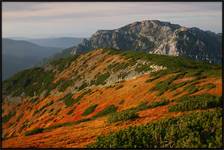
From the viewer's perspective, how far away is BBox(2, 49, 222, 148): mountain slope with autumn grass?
879 inches

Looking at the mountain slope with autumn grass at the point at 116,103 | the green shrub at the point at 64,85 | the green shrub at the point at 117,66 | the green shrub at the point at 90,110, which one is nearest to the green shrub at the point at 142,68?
the mountain slope with autumn grass at the point at 116,103

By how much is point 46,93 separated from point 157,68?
178 ft

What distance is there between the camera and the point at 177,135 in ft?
69.9

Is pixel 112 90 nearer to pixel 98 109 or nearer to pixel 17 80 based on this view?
pixel 98 109

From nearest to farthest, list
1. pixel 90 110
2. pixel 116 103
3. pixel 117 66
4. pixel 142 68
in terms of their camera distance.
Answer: pixel 116 103, pixel 90 110, pixel 142 68, pixel 117 66

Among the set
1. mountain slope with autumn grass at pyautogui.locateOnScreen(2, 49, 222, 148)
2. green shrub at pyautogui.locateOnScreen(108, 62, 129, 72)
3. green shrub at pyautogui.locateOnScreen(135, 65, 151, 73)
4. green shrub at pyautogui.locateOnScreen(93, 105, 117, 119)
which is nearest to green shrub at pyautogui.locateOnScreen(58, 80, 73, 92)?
mountain slope with autumn grass at pyautogui.locateOnScreen(2, 49, 222, 148)

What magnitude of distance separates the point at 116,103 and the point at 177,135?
42.3 m

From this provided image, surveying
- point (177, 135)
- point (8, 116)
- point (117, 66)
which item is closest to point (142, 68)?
point (117, 66)

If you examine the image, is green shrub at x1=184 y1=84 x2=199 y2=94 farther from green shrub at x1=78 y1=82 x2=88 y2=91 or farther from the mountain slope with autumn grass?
green shrub at x1=78 y1=82 x2=88 y2=91

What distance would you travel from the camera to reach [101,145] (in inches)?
904

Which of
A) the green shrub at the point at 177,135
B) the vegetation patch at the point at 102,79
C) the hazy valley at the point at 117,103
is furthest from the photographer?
the vegetation patch at the point at 102,79

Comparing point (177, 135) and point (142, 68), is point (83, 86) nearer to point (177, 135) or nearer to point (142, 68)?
point (142, 68)

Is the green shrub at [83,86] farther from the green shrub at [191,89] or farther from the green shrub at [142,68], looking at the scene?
the green shrub at [191,89]

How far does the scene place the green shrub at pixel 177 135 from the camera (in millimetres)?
19625
